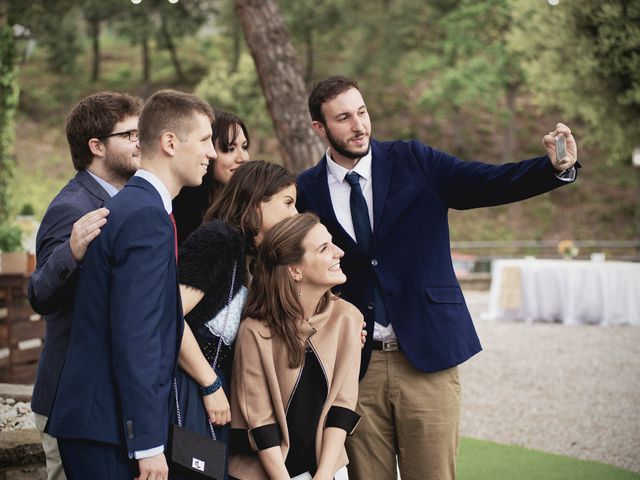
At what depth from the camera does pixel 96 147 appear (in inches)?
127

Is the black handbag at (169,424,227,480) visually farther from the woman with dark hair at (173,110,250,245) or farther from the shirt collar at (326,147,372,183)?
the shirt collar at (326,147,372,183)

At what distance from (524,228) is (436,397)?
2588 centimetres

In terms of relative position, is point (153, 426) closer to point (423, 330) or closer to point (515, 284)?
point (423, 330)

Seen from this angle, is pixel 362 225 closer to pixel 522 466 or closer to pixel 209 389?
pixel 209 389

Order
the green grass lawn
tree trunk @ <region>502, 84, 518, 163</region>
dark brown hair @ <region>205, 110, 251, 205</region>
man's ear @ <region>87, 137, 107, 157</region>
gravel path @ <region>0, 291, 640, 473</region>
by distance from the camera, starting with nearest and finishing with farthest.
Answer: man's ear @ <region>87, 137, 107, 157</region>
dark brown hair @ <region>205, 110, 251, 205</region>
the green grass lawn
gravel path @ <region>0, 291, 640, 473</region>
tree trunk @ <region>502, 84, 518, 163</region>

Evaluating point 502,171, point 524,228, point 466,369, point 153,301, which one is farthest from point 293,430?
point 524,228

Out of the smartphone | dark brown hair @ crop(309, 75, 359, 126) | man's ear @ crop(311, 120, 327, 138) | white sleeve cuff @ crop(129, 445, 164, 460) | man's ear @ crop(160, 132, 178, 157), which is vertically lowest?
white sleeve cuff @ crop(129, 445, 164, 460)

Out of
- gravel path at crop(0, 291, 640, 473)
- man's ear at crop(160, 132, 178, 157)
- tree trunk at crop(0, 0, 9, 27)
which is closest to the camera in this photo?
man's ear at crop(160, 132, 178, 157)

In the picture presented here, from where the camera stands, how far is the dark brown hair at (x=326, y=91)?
11.5 feet

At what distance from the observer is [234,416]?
297cm

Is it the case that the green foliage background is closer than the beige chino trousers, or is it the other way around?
the beige chino trousers

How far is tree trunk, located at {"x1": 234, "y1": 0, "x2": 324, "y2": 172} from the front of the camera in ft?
22.6

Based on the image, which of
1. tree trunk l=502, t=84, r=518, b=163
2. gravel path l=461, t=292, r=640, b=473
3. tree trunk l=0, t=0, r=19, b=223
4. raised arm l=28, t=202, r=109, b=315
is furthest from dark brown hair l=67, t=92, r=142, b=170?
tree trunk l=502, t=84, r=518, b=163

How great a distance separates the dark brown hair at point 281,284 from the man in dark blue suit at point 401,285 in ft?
1.29
